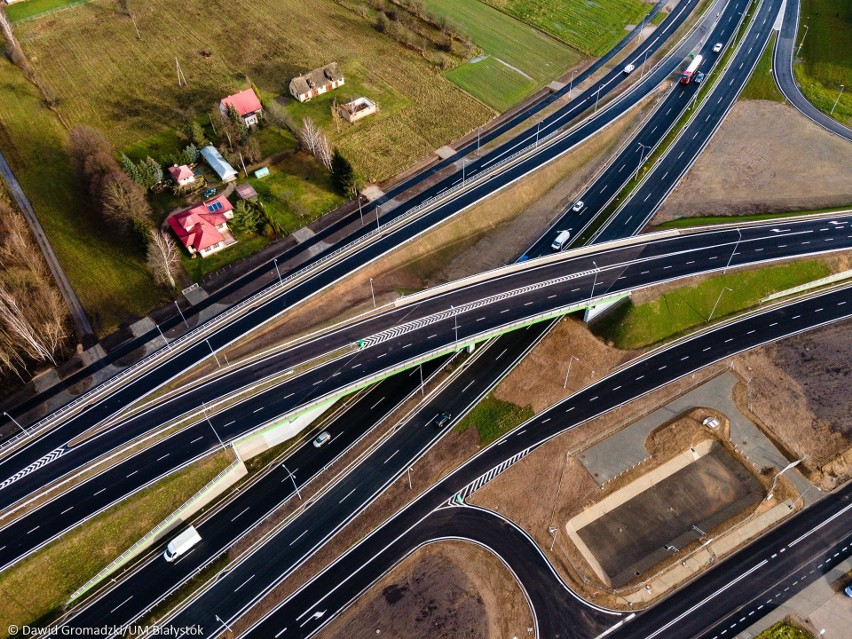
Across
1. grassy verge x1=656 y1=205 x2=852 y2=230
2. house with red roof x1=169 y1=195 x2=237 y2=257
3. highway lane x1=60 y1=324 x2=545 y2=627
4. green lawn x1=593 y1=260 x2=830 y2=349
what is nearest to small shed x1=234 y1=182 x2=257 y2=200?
house with red roof x1=169 y1=195 x2=237 y2=257

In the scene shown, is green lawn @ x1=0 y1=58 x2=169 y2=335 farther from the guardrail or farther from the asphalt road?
the guardrail

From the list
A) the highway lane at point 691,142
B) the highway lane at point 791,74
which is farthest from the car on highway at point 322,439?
the highway lane at point 791,74

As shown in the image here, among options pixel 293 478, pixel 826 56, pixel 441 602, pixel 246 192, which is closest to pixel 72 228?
pixel 246 192

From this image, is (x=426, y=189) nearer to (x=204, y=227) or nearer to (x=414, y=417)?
(x=204, y=227)

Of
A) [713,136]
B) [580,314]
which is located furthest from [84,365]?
[713,136]

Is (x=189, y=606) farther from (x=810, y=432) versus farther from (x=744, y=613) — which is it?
(x=810, y=432)

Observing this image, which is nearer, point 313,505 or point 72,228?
point 313,505
